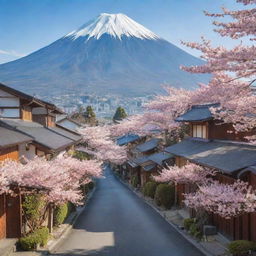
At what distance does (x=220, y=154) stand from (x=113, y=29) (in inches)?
7033

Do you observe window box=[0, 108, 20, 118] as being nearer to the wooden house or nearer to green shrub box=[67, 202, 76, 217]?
the wooden house

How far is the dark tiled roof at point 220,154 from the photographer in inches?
548

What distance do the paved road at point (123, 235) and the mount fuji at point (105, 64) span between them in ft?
402

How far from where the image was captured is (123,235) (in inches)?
672

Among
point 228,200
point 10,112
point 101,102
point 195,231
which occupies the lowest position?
point 195,231

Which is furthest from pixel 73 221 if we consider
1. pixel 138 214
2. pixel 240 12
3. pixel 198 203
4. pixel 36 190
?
pixel 240 12

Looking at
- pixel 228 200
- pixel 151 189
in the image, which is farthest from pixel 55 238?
pixel 151 189

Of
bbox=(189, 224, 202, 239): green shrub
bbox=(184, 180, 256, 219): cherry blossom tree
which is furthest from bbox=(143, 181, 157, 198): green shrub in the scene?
bbox=(184, 180, 256, 219): cherry blossom tree

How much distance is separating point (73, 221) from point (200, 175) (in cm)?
827

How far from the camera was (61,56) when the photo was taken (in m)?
172

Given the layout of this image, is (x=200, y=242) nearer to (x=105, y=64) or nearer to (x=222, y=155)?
(x=222, y=155)

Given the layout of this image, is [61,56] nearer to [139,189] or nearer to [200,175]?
[139,189]

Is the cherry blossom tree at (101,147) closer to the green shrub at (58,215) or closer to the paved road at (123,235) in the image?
the paved road at (123,235)

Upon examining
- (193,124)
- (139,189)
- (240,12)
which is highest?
(240,12)
